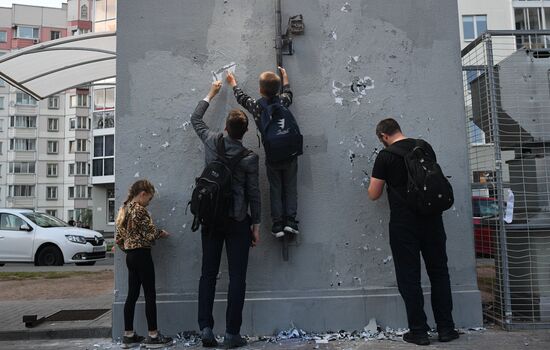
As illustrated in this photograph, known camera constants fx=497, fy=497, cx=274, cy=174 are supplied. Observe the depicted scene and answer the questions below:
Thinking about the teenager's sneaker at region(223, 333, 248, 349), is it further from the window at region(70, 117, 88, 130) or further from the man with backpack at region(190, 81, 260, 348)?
the window at region(70, 117, 88, 130)

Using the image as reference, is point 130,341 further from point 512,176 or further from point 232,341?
point 512,176

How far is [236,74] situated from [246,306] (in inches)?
91.1

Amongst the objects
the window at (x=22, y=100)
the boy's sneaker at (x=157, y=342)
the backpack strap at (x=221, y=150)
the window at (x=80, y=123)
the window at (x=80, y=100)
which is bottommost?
the boy's sneaker at (x=157, y=342)

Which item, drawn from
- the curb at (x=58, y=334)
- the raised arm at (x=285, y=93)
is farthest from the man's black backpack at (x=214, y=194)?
the curb at (x=58, y=334)

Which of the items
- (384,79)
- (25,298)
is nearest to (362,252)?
(384,79)

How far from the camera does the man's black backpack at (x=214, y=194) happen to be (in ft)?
13.7

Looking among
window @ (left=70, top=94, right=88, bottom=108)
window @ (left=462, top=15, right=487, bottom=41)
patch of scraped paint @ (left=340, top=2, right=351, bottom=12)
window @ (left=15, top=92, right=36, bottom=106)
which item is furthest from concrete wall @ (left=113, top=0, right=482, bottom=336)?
window @ (left=15, top=92, right=36, bottom=106)

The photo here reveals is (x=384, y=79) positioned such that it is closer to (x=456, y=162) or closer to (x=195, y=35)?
(x=456, y=162)

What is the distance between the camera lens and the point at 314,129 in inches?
200

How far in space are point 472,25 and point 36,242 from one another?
101 feet

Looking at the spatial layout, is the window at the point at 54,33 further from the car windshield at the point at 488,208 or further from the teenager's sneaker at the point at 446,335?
the teenager's sneaker at the point at 446,335

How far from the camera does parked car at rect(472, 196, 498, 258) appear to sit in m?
5.13

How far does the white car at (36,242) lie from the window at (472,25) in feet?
94.6

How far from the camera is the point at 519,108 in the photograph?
203 inches
